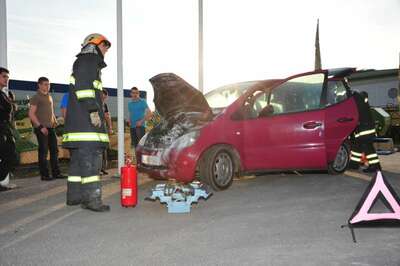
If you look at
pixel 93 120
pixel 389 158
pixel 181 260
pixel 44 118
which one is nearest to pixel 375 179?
pixel 181 260

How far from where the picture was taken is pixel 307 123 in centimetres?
698

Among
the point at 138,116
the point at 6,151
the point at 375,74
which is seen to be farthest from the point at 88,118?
the point at 375,74

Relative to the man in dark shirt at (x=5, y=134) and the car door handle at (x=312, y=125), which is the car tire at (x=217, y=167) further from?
the man in dark shirt at (x=5, y=134)

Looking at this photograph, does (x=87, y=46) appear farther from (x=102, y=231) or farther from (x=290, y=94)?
(x=290, y=94)

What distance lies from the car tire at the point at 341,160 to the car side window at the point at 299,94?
1.09 meters

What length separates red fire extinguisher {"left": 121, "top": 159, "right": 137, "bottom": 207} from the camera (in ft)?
17.9

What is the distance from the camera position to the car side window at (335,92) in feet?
24.0

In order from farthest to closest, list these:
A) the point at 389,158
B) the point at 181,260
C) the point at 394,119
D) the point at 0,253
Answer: the point at 394,119 → the point at 389,158 → the point at 0,253 → the point at 181,260

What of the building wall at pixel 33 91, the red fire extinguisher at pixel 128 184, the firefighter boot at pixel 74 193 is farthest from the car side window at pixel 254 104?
the building wall at pixel 33 91

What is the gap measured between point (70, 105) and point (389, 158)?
8.49m

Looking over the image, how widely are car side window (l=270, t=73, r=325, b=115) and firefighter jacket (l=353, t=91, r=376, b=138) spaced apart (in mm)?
762

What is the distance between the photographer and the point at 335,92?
7.45m

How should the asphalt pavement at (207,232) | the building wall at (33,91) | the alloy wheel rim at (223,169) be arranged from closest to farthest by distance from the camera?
the asphalt pavement at (207,232) < the alloy wheel rim at (223,169) < the building wall at (33,91)

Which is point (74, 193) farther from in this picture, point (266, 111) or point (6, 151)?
point (266, 111)
